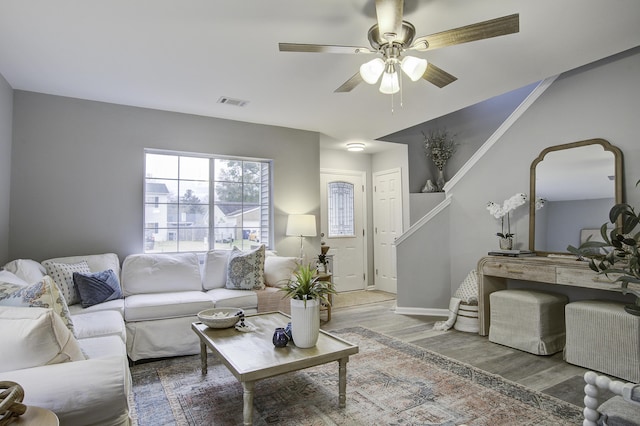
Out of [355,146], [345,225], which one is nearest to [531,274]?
[355,146]

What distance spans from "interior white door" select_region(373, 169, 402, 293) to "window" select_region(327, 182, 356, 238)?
1.60 ft

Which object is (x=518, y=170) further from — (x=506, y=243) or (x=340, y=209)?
(x=340, y=209)

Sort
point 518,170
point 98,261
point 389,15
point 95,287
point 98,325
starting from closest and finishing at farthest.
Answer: point 389,15 → point 98,325 → point 95,287 → point 98,261 → point 518,170

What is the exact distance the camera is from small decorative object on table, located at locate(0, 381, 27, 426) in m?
0.97

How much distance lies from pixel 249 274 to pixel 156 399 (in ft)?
5.26

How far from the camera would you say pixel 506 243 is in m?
3.90

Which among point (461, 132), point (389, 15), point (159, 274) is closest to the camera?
point (389, 15)

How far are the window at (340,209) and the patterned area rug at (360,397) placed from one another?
3459 mm

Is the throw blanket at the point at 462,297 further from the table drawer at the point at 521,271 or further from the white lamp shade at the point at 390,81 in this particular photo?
the white lamp shade at the point at 390,81

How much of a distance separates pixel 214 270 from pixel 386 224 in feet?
11.4

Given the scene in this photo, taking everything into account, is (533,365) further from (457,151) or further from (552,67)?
(457,151)

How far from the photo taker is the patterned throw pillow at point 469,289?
4.07m

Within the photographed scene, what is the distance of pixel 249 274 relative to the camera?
3920mm

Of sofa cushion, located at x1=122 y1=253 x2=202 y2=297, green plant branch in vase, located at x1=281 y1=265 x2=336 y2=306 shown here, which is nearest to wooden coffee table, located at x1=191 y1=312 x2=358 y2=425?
green plant branch in vase, located at x1=281 y1=265 x2=336 y2=306
